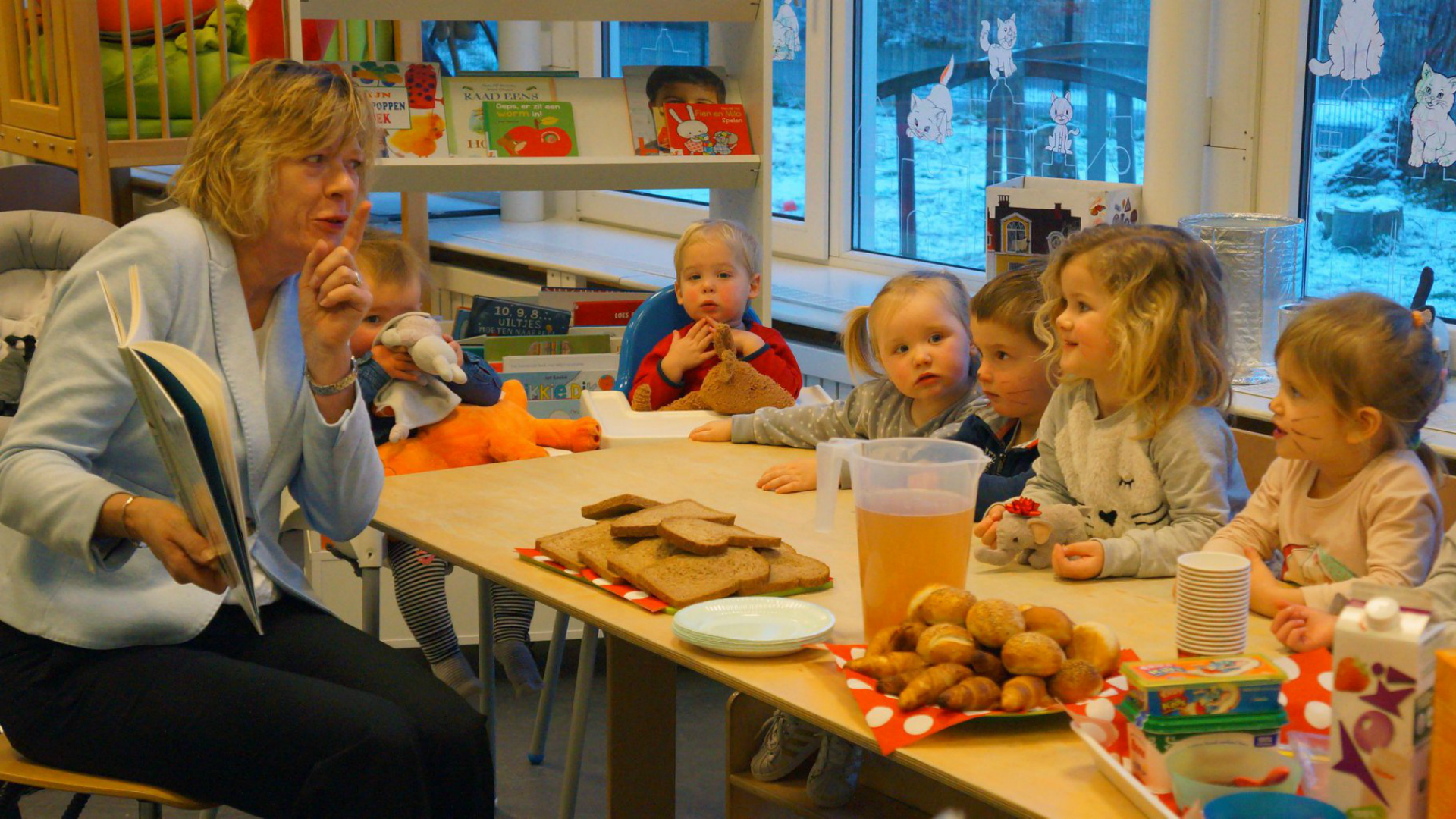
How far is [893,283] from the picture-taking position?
6.34 ft

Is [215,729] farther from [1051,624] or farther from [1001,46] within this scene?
[1001,46]

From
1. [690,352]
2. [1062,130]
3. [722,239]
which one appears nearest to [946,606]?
[690,352]

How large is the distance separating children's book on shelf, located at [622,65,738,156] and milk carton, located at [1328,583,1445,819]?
2190mm

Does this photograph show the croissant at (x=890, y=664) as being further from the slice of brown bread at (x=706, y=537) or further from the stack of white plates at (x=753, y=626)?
the slice of brown bread at (x=706, y=537)

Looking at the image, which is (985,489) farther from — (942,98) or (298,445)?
(942,98)

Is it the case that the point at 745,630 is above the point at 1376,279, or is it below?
below

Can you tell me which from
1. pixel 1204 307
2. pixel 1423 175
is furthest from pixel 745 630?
pixel 1423 175

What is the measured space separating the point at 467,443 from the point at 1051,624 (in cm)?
133

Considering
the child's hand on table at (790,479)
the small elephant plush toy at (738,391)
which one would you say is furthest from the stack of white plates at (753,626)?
the small elephant plush toy at (738,391)

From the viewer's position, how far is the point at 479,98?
2932 millimetres

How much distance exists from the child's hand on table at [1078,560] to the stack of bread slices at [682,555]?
24 centimetres

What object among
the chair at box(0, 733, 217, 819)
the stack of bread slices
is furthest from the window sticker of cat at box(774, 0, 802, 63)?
the chair at box(0, 733, 217, 819)

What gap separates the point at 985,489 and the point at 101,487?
3.26 feet

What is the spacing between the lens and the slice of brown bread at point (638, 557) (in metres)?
1.47
